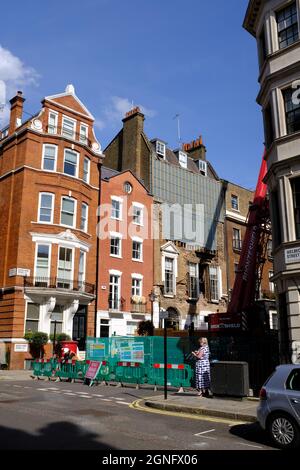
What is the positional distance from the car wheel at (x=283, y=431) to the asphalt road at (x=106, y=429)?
232mm

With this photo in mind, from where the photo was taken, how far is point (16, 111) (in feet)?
105

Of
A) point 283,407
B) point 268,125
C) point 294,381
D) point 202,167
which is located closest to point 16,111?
point 202,167

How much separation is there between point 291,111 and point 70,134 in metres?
19.2

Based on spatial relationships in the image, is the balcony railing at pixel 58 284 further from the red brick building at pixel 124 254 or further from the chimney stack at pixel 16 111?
the chimney stack at pixel 16 111

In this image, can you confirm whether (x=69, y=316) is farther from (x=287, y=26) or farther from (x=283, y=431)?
(x=283, y=431)

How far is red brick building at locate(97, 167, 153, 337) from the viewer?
3238 cm

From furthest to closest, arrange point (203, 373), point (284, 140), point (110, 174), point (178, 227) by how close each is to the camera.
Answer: point (178, 227)
point (110, 174)
point (284, 140)
point (203, 373)

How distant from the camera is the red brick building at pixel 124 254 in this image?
32375 millimetres

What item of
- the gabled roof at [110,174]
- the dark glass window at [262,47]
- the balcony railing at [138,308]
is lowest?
the balcony railing at [138,308]

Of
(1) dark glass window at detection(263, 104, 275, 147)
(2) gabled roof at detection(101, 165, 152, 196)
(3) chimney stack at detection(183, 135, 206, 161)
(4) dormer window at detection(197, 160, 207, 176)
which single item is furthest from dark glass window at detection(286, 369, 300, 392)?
(3) chimney stack at detection(183, 135, 206, 161)

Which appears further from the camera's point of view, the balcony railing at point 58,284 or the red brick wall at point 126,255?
the red brick wall at point 126,255

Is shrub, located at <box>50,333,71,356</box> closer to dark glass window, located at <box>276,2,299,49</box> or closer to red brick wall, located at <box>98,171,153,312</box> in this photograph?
red brick wall, located at <box>98,171,153,312</box>
